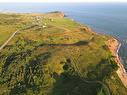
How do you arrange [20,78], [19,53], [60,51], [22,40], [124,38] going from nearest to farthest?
[20,78], [60,51], [19,53], [22,40], [124,38]

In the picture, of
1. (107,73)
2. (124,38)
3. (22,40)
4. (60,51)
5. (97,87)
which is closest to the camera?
(97,87)

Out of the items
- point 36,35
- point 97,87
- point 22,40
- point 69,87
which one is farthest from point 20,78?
point 36,35

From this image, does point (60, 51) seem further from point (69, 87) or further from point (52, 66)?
point (69, 87)

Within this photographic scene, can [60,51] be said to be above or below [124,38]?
above

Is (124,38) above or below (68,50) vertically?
below

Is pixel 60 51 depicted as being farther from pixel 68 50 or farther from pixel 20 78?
pixel 20 78

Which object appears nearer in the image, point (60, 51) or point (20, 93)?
→ point (20, 93)

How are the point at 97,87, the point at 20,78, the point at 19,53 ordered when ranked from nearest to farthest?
the point at 97,87 → the point at 20,78 → the point at 19,53

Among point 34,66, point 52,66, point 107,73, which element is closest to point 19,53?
point 34,66

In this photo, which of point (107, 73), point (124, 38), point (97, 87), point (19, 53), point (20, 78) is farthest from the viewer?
point (124, 38)
